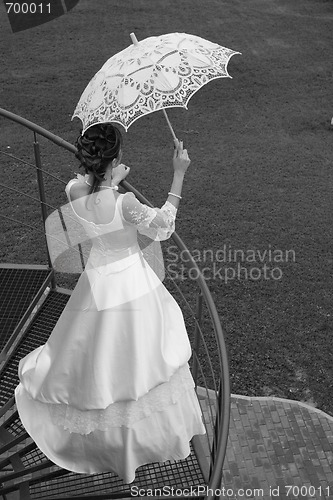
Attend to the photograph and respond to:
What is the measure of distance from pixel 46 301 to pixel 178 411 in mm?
1946

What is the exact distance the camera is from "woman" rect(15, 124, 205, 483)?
3.26 meters

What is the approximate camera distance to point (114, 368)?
10.8 ft

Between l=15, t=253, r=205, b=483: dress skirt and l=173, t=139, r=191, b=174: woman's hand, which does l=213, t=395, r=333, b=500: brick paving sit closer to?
l=15, t=253, r=205, b=483: dress skirt

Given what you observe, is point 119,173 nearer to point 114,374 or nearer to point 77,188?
point 77,188

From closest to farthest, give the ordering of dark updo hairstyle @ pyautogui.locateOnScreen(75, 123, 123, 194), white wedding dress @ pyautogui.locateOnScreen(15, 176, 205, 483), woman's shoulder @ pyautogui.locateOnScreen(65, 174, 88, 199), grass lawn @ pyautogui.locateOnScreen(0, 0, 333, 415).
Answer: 1. dark updo hairstyle @ pyautogui.locateOnScreen(75, 123, 123, 194)
2. woman's shoulder @ pyautogui.locateOnScreen(65, 174, 88, 199)
3. white wedding dress @ pyautogui.locateOnScreen(15, 176, 205, 483)
4. grass lawn @ pyautogui.locateOnScreen(0, 0, 333, 415)

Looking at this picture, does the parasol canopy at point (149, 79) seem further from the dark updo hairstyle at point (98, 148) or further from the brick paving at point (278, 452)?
the brick paving at point (278, 452)

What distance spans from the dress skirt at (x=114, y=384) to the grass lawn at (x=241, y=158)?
2305 millimetres

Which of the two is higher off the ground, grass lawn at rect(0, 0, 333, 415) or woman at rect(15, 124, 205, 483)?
woman at rect(15, 124, 205, 483)

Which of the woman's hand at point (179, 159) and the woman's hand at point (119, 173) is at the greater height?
the woman's hand at point (119, 173)

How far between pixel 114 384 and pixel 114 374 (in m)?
0.06

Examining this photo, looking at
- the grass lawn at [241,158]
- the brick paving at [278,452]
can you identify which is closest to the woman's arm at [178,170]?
the brick paving at [278,452]

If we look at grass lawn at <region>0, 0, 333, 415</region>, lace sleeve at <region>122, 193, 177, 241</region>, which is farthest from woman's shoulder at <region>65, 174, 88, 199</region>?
grass lawn at <region>0, 0, 333, 415</region>

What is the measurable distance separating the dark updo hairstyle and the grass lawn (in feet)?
10.6

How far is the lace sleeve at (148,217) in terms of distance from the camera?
3096 mm
